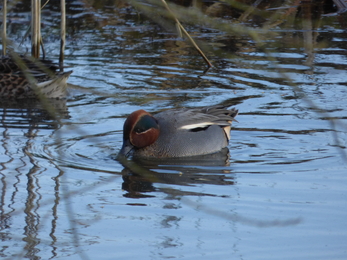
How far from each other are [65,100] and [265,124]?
10.4 feet

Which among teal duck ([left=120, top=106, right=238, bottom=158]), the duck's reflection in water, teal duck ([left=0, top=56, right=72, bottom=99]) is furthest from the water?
teal duck ([left=0, top=56, right=72, bottom=99])

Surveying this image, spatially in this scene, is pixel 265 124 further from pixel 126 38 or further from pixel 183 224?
pixel 126 38

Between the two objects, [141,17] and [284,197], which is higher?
[141,17]

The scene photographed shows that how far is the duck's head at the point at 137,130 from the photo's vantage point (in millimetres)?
6641

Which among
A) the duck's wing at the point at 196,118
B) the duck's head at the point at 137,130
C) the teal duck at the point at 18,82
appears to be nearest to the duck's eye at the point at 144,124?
the duck's head at the point at 137,130

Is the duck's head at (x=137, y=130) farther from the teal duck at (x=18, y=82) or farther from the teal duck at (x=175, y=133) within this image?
the teal duck at (x=18, y=82)

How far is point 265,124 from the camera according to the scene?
764 centimetres

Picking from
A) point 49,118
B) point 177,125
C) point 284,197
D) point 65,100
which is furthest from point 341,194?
point 65,100

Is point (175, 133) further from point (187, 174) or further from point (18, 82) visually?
point (18, 82)

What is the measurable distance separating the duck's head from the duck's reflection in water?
0.17 m

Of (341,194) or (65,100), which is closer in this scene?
(341,194)

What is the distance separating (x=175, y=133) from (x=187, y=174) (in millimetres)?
854

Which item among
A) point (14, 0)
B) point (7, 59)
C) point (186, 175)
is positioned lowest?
point (186, 175)

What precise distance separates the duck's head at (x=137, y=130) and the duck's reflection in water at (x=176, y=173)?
17 centimetres
